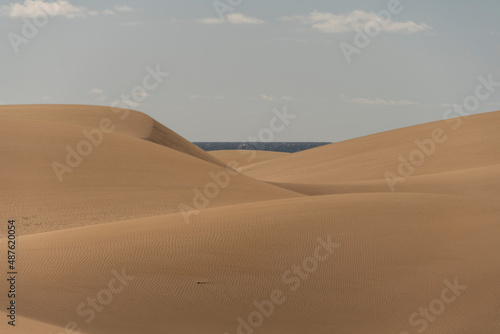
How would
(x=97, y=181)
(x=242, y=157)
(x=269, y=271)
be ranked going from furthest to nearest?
(x=242, y=157) < (x=97, y=181) < (x=269, y=271)

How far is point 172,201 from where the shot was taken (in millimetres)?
21812

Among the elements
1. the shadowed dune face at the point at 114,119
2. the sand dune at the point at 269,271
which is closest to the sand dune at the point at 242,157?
the shadowed dune face at the point at 114,119

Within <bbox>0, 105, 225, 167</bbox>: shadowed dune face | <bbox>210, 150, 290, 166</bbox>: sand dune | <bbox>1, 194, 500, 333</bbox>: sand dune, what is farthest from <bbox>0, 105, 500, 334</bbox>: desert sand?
<bbox>210, 150, 290, 166</bbox>: sand dune

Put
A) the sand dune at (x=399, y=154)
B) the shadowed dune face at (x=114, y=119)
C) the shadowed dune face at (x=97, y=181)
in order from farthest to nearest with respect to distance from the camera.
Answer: the sand dune at (x=399, y=154), the shadowed dune face at (x=114, y=119), the shadowed dune face at (x=97, y=181)

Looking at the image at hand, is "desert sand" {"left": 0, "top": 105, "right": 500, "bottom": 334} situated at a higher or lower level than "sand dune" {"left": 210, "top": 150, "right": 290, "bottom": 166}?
lower

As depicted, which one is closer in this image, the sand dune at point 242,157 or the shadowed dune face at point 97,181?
the shadowed dune face at point 97,181

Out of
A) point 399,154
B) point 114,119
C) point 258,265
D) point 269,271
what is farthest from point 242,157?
point 269,271

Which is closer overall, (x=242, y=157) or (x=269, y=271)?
(x=269, y=271)

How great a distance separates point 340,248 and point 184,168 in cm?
1472

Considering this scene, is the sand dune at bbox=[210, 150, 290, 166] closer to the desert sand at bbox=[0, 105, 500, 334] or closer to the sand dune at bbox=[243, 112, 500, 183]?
the sand dune at bbox=[243, 112, 500, 183]

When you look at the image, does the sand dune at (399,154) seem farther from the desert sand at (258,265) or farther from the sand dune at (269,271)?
the sand dune at (269,271)

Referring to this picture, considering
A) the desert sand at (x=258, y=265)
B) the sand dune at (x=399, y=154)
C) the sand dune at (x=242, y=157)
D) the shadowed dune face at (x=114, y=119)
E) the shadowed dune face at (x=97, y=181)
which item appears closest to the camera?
the desert sand at (x=258, y=265)

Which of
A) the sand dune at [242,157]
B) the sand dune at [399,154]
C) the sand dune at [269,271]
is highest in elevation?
the sand dune at [242,157]

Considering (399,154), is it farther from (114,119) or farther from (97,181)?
(97,181)
